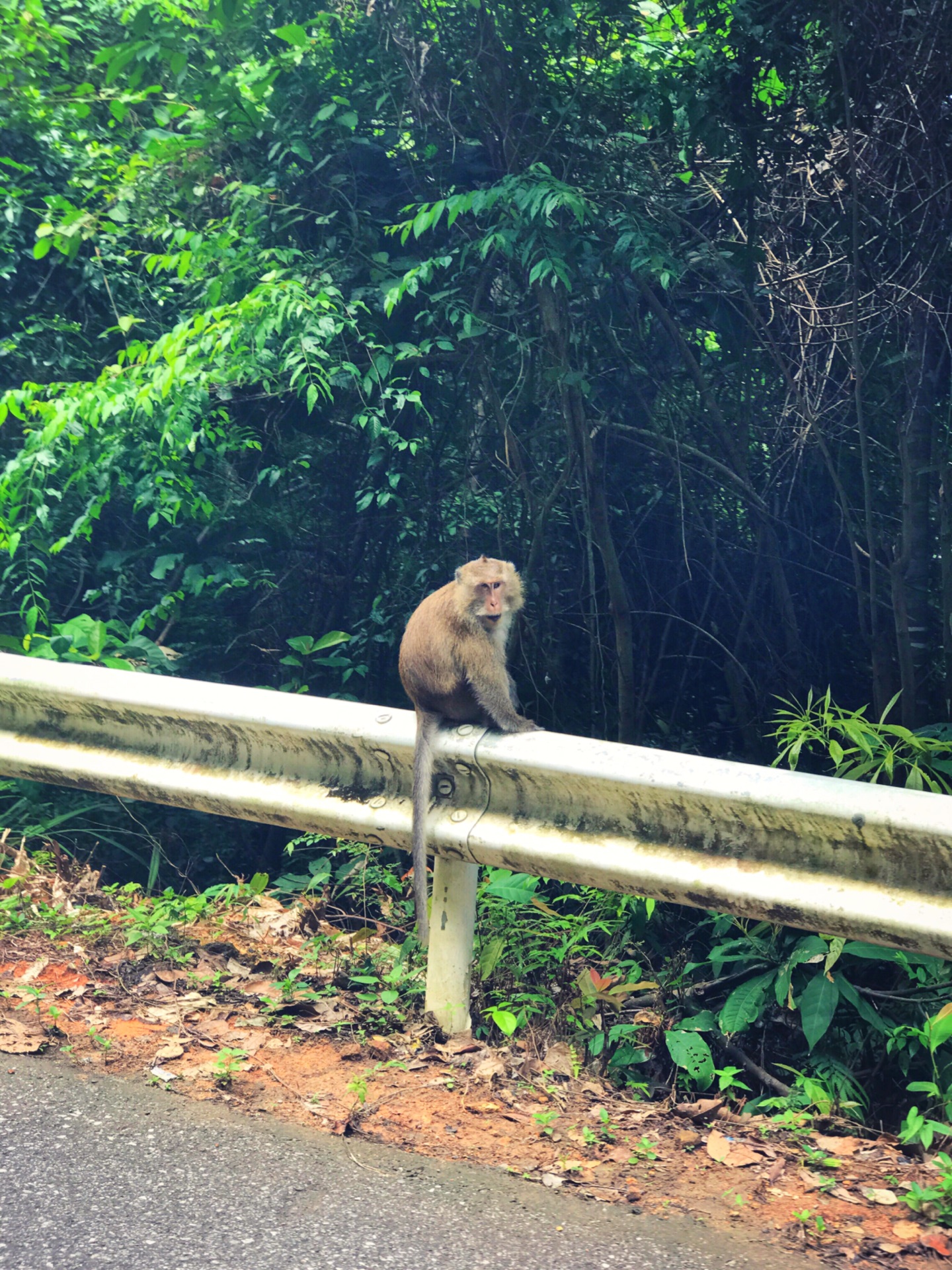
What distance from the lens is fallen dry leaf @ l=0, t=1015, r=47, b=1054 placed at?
2.79 meters

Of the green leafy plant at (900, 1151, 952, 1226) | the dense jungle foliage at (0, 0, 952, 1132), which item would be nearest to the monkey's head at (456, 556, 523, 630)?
the dense jungle foliage at (0, 0, 952, 1132)

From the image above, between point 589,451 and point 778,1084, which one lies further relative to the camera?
point 589,451

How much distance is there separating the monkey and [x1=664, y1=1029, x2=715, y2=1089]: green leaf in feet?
3.58

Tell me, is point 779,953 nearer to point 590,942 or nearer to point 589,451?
point 590,942

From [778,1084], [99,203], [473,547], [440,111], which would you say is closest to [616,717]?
[473,547]

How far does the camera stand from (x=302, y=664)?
18.3 feet

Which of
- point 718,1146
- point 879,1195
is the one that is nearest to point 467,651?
point 718,1146

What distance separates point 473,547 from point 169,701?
2.66m

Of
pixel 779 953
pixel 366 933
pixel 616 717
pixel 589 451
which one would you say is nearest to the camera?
pixel 779 953

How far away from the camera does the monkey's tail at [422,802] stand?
2.98 m

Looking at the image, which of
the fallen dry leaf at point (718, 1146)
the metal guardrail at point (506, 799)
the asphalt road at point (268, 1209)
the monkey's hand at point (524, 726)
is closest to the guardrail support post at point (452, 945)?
the metal guardrail at point (506, 799)

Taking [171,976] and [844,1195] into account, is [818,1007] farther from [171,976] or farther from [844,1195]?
[171,976]

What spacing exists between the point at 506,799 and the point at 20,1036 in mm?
1358

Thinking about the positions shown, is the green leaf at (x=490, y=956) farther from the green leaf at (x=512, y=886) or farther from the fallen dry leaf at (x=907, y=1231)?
the fallen dry leaf at (x=907, y=1231)
